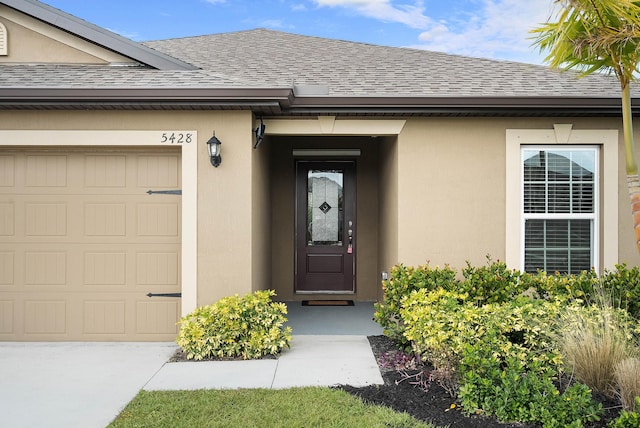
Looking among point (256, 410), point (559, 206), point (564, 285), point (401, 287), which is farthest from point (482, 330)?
point (559, 206)

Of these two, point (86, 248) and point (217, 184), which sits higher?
point (217, 184)

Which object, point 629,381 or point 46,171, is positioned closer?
point 629,381

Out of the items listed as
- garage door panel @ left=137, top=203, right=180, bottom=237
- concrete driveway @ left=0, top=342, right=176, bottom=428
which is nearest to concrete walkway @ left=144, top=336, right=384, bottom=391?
concrete driveway @ left=0, top=342, right=176, bottom=428

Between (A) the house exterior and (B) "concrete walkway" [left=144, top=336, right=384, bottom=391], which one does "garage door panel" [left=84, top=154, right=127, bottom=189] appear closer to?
(A) the house exterior

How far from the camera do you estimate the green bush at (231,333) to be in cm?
541

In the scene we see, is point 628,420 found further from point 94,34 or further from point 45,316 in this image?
point 94,34

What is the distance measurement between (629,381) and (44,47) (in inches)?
298

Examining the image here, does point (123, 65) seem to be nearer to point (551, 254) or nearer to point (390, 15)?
A: point (551, 254)

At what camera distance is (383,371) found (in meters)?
5.00

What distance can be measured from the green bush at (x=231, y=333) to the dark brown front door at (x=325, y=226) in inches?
133

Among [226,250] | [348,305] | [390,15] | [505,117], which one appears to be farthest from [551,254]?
[390,15]

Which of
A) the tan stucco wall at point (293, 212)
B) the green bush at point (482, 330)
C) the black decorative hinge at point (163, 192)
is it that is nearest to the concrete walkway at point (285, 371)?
the green bush at point (482, 330)

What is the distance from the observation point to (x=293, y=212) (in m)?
8.92

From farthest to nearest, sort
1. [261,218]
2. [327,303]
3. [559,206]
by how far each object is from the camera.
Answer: [327,303] < [261,218] < [559,206]
